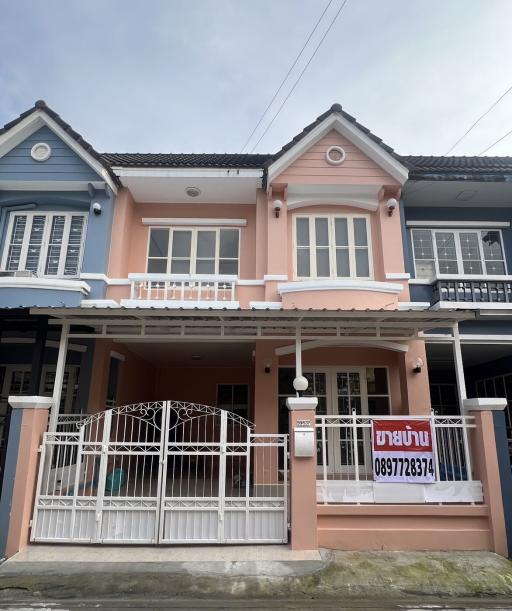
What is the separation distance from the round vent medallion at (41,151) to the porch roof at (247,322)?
172 inches

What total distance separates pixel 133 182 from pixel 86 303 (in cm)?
318

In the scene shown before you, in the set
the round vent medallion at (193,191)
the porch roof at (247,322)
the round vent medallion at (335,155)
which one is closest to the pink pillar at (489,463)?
the porch roof at (247,322)

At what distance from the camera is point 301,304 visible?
898cm

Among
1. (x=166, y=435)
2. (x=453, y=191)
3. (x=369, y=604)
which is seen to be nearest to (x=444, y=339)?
(x=453, y=191)

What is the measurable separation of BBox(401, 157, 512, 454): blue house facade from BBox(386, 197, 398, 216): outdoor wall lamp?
1.57ft

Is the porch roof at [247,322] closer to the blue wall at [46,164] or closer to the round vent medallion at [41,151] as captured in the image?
the blue wall at [46,164]

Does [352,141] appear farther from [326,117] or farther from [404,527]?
[404,527]

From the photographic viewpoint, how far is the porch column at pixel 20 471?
578 cm

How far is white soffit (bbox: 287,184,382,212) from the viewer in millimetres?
9945

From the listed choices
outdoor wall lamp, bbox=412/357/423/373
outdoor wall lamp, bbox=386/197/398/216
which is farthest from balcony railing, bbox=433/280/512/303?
outdoor wall lamp, bbox=386/197/398/216

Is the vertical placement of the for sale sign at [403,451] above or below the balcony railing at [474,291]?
below

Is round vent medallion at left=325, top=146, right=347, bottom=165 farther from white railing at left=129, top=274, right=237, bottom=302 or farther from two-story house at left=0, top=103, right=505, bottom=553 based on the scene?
white railing at left=129, top=274, right=237, bottom=302

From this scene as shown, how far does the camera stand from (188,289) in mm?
9414

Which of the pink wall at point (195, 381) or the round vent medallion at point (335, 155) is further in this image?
the pink wall at point (195, 381)
